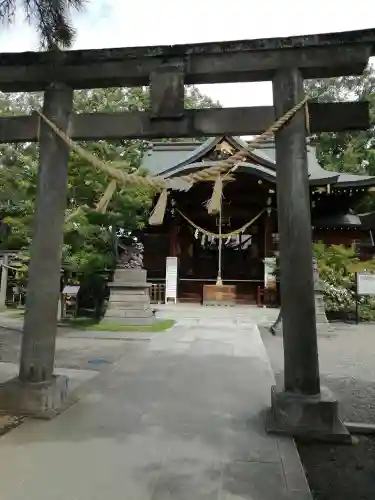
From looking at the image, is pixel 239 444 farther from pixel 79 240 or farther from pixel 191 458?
pixel 79 240

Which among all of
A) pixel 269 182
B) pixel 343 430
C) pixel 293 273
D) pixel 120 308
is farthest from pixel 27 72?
pixel 269 182

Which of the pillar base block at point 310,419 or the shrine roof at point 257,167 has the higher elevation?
the shrine roof at point 257,167

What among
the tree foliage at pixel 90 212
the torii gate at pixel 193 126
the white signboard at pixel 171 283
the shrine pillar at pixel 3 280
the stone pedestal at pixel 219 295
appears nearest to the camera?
the torii gate at pixel 193 126

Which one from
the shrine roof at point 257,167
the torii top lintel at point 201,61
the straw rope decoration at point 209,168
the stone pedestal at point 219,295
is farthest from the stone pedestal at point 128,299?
the torii top lintel at point 201,61

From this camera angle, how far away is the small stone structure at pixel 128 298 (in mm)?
11750

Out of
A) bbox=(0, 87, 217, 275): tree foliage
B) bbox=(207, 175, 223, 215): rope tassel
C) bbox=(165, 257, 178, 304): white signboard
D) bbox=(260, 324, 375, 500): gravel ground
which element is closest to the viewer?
bbox=(260, 324, 375, 500): gravel ground

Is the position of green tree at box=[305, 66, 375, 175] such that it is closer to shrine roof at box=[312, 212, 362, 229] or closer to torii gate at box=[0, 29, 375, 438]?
shrine roof at box=[312, 212, 362, 229]

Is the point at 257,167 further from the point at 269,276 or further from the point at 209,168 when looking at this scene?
the point at 209,168

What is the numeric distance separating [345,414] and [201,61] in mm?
4030

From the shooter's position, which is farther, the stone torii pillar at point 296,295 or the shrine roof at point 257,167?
the shrine roof at point 257,167

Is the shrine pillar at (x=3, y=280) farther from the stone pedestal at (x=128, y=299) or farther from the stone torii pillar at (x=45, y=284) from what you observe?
the stone torii pillar at (x=45, y=284)

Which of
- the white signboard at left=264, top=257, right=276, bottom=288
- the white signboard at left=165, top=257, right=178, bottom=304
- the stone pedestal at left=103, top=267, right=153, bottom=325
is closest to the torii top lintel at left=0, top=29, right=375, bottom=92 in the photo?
the stone pedestal at left=103, top=267, right=153, bottom=325

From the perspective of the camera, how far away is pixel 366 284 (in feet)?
41.3

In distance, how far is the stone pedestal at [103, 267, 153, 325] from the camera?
1177cm
